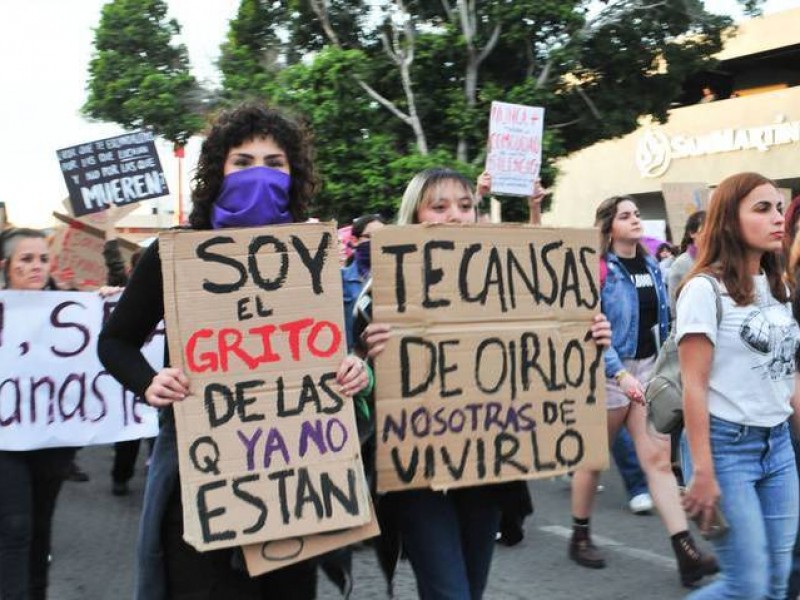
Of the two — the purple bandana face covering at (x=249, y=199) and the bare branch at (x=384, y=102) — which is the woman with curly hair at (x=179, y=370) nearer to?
the purple bandana face covering at (x=249, y=199)

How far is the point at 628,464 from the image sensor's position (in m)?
6.18

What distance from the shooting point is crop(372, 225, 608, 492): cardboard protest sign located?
2.73 m

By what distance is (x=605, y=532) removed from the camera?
18.7 feet

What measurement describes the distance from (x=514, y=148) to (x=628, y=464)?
3.15 meters

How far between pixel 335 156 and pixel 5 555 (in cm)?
1274

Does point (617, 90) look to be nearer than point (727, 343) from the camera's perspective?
No

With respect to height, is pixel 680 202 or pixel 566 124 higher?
pixel 566 124

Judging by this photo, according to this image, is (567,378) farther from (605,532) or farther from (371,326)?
(605,532)

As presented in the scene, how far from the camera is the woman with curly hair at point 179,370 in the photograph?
2373 millimetres

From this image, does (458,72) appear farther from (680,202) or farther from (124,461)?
(124,461)

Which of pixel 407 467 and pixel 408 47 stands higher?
pixel 408 47

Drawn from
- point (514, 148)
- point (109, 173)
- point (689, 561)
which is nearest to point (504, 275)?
point (689, 561)

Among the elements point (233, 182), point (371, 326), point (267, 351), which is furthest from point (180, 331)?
point (371, 326)

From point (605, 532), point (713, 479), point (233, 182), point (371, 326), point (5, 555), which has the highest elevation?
point (233, 182)
